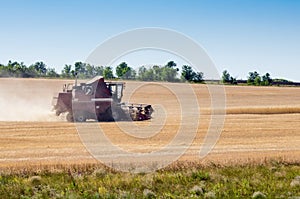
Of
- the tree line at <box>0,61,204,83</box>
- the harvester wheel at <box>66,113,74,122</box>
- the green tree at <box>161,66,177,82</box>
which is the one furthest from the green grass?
the green tree at <box>161,66,177,82</box>

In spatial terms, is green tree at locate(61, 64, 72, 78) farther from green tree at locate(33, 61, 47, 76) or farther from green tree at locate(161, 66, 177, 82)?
green tree at locate(161, 66, 177, 82)

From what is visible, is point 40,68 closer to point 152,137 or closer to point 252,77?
point 252,77

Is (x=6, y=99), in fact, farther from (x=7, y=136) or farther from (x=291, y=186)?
(x=291, y=186)

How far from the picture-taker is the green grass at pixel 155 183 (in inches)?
428

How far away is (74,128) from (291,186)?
15.9m

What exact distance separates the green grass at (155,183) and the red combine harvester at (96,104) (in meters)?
13.9

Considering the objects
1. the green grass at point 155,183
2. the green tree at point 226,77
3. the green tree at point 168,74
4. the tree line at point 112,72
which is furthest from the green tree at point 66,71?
the green grass at point 155,183

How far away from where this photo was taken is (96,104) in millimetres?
28047

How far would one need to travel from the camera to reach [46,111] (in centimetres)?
3309

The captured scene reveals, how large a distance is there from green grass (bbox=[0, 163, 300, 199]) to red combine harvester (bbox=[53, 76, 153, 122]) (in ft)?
45.4

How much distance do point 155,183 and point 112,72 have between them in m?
22.9

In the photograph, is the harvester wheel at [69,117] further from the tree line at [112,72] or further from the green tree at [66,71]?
the green tree at [66,71]

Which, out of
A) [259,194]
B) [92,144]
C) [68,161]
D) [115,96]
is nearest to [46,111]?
[115,96]

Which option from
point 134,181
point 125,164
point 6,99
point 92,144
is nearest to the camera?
point 134,181
